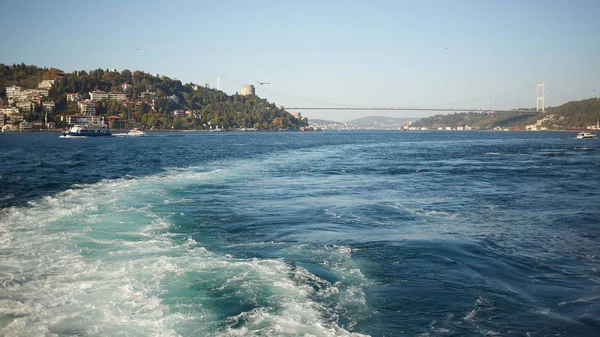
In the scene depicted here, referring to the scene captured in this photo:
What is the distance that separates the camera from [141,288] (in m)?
5.65

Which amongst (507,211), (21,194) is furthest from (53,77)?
(507,211)

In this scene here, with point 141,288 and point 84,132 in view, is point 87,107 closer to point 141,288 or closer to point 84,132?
point 84,132

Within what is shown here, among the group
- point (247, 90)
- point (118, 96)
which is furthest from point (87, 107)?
point (247, 90)

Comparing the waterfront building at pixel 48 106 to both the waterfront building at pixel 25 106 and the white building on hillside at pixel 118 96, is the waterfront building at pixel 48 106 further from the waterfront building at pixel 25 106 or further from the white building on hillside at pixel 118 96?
the white building on hillside at pixel 118 96

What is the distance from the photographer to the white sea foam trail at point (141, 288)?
180 inches

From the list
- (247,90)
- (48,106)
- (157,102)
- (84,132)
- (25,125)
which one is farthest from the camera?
(247,90)

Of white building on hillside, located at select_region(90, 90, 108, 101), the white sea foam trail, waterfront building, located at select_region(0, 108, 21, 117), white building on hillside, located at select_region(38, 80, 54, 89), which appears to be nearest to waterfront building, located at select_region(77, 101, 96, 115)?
waterfront building, located at select_region(0, 108, 21, 117)

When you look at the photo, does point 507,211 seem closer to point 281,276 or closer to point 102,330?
point 281,276

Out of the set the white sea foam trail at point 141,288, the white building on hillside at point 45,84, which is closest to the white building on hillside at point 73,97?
the white building on hillside at point 45,84

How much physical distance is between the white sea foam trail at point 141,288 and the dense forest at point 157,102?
4370 inches

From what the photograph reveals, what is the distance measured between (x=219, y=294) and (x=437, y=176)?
619 inches

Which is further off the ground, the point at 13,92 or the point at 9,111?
the point at 13,92

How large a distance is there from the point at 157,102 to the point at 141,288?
432 feet

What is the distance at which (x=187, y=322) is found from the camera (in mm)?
4707
